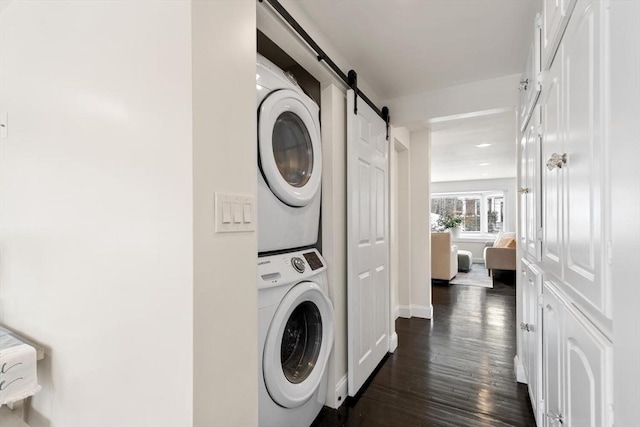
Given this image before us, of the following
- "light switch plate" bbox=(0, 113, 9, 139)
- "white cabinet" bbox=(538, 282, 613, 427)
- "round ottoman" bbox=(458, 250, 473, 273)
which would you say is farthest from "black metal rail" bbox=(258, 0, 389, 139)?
"round ottoman" bbox=(458, 250, 473, 273)

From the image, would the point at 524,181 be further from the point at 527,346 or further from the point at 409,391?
the point at 409,391

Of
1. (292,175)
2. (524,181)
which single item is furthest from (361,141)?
(524,181)

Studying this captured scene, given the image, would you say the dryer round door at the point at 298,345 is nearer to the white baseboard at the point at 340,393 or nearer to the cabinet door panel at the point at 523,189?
the white baseboard at the point at 340,393

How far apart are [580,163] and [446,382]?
6.34 feet

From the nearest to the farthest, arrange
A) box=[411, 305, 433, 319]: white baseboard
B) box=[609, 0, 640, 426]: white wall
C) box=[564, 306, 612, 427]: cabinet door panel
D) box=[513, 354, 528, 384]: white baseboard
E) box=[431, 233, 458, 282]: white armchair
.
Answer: box=[609, 0, 640, 426]: white wall
box=[564, 306, 612, 427]: cabinet door panel
box=[513, 354, 528, 384]: white baseboard
box=[411, 305, 433, 319]: white baseboard
box=[431, 233, 458, 282]: white armchair

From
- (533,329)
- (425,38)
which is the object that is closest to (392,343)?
(533,329)

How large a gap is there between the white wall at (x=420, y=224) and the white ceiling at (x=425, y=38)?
124 centimetres

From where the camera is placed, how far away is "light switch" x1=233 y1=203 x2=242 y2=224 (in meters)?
0.88

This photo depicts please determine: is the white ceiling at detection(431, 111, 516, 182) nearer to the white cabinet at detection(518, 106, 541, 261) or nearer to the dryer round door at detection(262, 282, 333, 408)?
the white cabinet at detection(518, 106, 541, 261)

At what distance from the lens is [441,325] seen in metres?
3.33

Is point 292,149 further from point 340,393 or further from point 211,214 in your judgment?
point 340,393

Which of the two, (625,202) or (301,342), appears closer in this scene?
(625,202)

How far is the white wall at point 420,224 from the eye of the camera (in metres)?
3.65

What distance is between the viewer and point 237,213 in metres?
0.89
